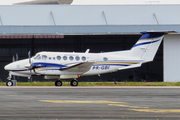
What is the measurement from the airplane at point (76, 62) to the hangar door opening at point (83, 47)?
27.3 feet

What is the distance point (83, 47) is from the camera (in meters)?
37.8

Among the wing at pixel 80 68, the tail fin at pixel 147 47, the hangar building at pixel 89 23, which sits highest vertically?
the hangar building at pixel 89 23

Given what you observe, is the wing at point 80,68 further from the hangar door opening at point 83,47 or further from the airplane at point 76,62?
the hangar door opening at point 83,47

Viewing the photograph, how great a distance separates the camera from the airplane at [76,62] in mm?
27453

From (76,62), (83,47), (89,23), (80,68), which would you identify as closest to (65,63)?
(76,62)

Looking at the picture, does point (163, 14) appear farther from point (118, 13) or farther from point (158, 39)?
point (158, 39)

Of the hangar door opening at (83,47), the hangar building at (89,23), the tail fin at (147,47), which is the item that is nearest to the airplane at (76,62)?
the tail fin at (147,47)

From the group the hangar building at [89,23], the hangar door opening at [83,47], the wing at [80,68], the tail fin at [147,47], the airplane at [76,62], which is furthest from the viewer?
the hangar building at [89,23]

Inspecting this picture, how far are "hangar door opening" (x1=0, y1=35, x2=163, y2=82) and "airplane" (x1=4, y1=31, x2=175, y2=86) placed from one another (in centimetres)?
832

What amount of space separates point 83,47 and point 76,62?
968cm

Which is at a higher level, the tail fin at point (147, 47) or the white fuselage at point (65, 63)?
the tail fin at point (147, 47)

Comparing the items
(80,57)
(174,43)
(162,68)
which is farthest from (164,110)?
(162,68)

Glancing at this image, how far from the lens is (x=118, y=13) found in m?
39.2

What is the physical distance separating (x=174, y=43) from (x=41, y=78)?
14434mm
